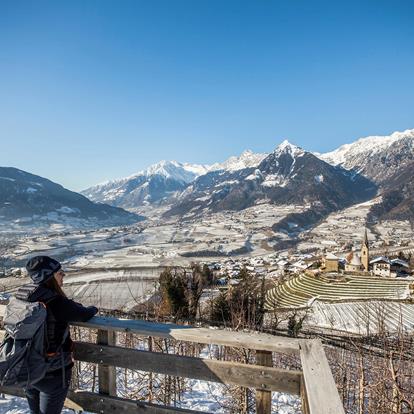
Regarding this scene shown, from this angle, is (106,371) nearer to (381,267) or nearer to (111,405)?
(111,405)

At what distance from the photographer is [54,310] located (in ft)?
8.21

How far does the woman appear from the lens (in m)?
2.47

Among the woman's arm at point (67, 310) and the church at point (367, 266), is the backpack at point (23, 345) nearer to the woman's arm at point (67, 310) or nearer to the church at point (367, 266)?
the woman's arm at point (67, 310)

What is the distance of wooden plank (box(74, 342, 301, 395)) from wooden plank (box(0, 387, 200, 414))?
0.29 meters

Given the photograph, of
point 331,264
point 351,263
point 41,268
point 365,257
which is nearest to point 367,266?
point 365,257

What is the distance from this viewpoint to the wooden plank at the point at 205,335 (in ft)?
8.29

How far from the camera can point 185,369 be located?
2.63m

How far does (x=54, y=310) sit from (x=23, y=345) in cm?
29

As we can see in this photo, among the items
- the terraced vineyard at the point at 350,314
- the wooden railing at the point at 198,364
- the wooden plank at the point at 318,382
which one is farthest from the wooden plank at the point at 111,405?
the terraced vineyard at the point at 350,314

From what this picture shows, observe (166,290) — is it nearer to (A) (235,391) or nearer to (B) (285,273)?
(A) (235,391)

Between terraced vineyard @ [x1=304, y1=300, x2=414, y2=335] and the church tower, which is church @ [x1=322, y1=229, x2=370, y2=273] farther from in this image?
terraced vineyard @ [x1=304, y1=300, x2=414, y2=335]

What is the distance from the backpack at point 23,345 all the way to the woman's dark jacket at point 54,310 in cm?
6

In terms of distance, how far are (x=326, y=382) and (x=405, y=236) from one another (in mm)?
133730

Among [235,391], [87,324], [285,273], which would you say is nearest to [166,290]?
→ [235,391]
